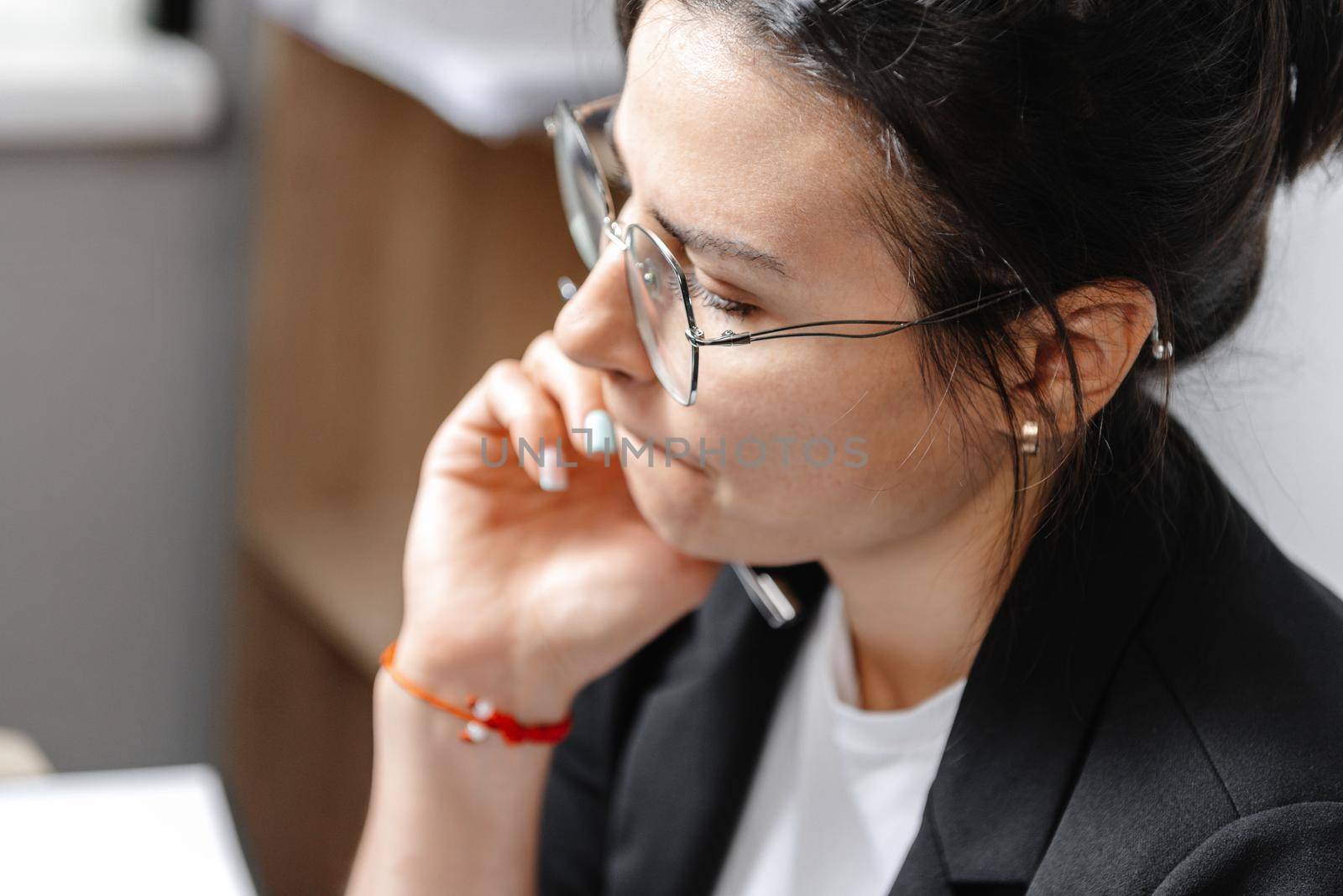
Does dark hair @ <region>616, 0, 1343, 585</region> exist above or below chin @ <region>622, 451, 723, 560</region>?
above

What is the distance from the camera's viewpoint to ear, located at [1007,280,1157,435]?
76 centimetres

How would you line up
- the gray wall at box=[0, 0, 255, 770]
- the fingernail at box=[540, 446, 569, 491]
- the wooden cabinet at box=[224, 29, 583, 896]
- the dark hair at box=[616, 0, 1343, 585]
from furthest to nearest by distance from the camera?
the gray wall at box=[0, 0, 255, 770] → the wooden cabinet at box=[224, 29, 583, 896] → the fingernail at box=[540, 446, 569, 491] → the dark hair at box=[616, 0, 1343, 585]

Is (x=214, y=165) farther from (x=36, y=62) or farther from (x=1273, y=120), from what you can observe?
(x=1273, y=120)

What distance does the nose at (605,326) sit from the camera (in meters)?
0.85

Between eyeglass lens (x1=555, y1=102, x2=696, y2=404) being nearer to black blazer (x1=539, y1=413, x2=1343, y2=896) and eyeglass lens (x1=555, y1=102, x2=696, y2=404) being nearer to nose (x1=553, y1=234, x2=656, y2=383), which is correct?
nose (x1=553, y1=234, x2=656, y2=383)

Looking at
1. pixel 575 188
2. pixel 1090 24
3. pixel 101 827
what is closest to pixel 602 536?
pixel 575 188

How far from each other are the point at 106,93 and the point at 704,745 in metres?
1.24

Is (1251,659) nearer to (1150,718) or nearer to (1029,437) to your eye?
(1150,718)

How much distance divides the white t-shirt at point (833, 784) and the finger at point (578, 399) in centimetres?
22

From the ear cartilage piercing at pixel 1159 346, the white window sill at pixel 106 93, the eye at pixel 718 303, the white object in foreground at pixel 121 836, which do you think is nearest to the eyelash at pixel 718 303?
the eye at pixel 718 303

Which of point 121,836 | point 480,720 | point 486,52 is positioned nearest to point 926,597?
point 480,720

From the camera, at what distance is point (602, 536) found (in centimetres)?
107

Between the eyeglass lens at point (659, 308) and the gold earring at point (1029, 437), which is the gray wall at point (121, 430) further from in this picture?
the gold earring at point (1029, 437)

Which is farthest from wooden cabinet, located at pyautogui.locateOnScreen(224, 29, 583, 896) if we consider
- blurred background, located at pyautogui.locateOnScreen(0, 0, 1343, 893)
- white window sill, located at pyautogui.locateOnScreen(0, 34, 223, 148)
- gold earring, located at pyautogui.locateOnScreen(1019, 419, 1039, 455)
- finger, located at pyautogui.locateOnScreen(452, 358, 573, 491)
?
gold earring, located at pyautogui.locateOnScreen(1019, 419, 1039, 455)
